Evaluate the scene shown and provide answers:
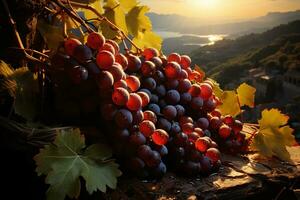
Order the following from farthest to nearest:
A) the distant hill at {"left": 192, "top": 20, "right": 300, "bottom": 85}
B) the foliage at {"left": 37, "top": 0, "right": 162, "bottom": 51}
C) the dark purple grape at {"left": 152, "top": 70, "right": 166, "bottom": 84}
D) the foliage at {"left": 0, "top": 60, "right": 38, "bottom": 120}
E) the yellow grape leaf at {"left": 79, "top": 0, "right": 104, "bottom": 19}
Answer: the distant hill at {"left": 192, "top": 20, "right": 300, "bottom": 85} → the yellow grape leaf at {"left": 79, "top": 0, "right": 104, "bottom": 19} → the foliage at {"left": 37, "top": 0, "right": 162, "bottom": 51} → the dark purple grape at {"left": 152, "top": 70, "right": 166, "bottom": 84} → the foliage at {"left": 0, "top": 60, "right": 38, "bottom": 120}

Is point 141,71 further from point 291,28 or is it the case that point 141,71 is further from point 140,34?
point 291,28

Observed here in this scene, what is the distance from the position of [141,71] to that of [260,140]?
60 cm

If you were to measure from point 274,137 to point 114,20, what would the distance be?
0.86 meters

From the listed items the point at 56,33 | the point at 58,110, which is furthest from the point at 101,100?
the point at 56,33

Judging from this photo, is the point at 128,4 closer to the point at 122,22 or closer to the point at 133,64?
the point at 122,22

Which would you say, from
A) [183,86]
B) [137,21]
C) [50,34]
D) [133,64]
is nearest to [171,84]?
[183,86]

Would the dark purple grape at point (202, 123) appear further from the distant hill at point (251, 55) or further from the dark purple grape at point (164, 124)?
the distant hill at point (251, 55)

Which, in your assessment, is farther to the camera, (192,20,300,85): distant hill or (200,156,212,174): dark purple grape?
(192,20,300,85): distant hill

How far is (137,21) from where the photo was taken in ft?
5.27

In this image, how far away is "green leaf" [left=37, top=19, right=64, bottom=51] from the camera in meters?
1.29

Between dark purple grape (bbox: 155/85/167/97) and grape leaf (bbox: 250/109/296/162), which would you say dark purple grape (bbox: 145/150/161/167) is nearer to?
dark purple grape (bbox: 155/85/167/97)

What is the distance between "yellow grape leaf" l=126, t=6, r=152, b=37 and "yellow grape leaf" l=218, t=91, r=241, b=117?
473 mm

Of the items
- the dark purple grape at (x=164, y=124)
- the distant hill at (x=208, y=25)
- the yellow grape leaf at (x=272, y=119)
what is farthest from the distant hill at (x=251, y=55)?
the dark purple grape at (x=164, y=124)

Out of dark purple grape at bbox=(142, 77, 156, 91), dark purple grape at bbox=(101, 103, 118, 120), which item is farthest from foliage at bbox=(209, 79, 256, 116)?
dark purple grape at bbox=(101, 103, 118, 120)
